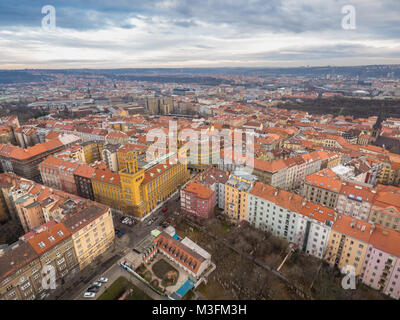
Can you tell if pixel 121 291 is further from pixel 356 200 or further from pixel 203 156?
pixel 356 200

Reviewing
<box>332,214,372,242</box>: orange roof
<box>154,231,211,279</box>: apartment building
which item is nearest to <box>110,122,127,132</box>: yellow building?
<box>154,231,211,279</box>: apartment building

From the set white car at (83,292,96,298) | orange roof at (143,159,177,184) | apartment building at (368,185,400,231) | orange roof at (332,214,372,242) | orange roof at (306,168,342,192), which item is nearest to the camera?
white car at (83,292,96,298)

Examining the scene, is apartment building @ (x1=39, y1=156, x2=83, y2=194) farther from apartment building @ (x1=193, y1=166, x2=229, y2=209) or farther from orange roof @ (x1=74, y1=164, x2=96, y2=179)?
apartment building @ (x1=193, y1=166, x2=229, y2=209)

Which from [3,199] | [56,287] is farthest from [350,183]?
[3,199]

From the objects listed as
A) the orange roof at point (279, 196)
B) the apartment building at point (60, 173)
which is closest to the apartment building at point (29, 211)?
the apartment building at point (60, 173)

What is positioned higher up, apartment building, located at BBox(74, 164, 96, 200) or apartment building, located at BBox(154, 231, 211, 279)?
apartment building, located at BBox(74, 164, 96, 200)

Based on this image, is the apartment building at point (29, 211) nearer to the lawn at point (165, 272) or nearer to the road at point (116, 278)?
the road at point (116, 278)
